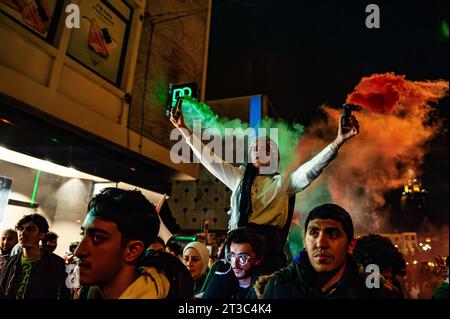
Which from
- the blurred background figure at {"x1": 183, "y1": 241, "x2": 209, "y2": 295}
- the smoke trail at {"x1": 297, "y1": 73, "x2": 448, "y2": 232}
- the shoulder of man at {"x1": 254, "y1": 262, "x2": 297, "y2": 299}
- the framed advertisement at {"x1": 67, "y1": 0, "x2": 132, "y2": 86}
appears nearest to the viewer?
the shoulder of man at {"x1": 254, "y1": 262, "x2": 297, "y2": 299}

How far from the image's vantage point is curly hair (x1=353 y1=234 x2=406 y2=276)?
247 cm

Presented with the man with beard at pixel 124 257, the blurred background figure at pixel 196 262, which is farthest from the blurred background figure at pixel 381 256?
the man with beard at pixel 124 257

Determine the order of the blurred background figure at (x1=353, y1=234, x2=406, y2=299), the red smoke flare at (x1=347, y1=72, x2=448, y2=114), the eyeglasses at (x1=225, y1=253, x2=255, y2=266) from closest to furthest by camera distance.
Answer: the eyeglasses at (x1=225, y1=253, x2=255, y2=266), the blurred background figure at (x1=353, y1=234, x2=406, y2=299), the red smoke flare at (x1=347, y1=72, x2=448, y2=114)

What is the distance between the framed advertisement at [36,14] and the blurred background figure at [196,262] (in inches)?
130

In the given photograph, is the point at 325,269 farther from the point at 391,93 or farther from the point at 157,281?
the point at 391,93

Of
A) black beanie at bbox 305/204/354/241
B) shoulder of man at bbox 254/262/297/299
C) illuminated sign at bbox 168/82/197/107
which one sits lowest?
shoulder of man at bbox 254/262/297/299

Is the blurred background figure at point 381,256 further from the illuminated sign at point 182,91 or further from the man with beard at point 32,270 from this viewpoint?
the illuminated sign at point 182,91

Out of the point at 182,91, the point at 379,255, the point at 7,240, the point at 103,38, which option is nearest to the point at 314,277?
the point at 379,255

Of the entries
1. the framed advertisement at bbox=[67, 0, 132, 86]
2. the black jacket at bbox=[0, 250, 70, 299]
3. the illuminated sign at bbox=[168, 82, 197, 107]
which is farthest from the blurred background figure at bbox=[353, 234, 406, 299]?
the illuminated sign at bbox=[168, 82, 197, 107]

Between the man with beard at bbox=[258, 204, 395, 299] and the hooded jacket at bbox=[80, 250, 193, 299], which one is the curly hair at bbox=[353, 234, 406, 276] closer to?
the man with beard at bbox=[258, 204, 395, 299]

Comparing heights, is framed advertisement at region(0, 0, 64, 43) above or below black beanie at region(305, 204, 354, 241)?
above

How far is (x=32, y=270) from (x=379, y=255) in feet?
9.31

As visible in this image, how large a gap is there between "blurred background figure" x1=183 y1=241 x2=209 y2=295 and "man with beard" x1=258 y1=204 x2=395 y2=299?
1.51 m
